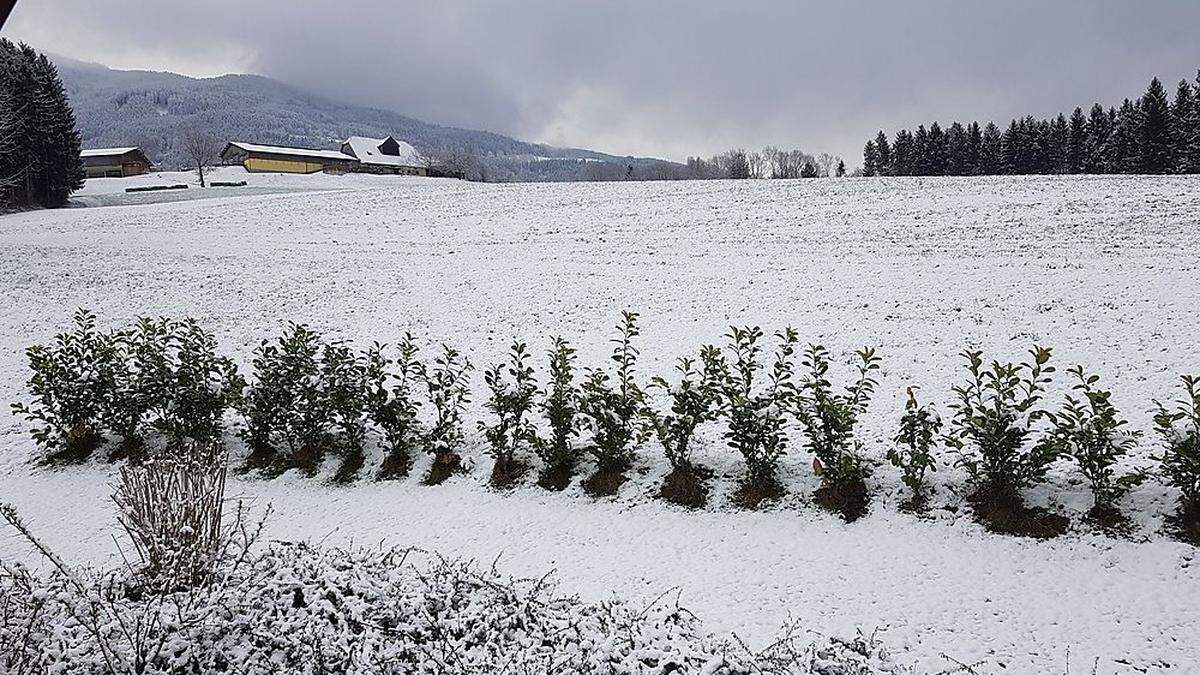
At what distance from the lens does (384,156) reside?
83.2 m

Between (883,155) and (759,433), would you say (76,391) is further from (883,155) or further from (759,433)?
(883,155)

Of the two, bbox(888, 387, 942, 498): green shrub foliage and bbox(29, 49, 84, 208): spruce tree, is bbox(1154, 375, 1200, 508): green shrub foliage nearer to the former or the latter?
bbox(888, 387, 942, 498): green shrub foliage

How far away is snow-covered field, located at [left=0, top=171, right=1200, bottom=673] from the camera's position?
451 centimetres

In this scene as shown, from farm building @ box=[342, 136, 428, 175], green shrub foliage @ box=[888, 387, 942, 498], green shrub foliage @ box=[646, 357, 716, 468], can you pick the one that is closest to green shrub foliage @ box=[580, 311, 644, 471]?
green shrub foliage @ box=[646, 357, 716, 468]

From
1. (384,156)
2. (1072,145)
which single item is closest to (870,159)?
(1072,145)

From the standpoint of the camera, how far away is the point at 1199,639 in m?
3.88

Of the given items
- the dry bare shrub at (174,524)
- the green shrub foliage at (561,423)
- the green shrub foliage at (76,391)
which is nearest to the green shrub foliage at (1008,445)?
the green shrub foliage at (561,423)

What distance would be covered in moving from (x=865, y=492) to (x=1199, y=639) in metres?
2.34

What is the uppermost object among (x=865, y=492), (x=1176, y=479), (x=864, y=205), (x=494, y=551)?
(x=864, y=205)

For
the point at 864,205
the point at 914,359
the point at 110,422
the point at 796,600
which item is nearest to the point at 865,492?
the point at 796,600

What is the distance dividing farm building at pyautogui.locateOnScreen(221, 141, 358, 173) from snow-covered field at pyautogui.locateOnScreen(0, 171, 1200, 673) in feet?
136

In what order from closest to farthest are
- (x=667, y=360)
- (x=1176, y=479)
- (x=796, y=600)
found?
(x=796, y=600)
(x=1176, y=479)
(x=667, y=360)

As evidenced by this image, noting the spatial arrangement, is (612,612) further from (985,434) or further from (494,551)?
(985,434)

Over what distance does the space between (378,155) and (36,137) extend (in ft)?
163
